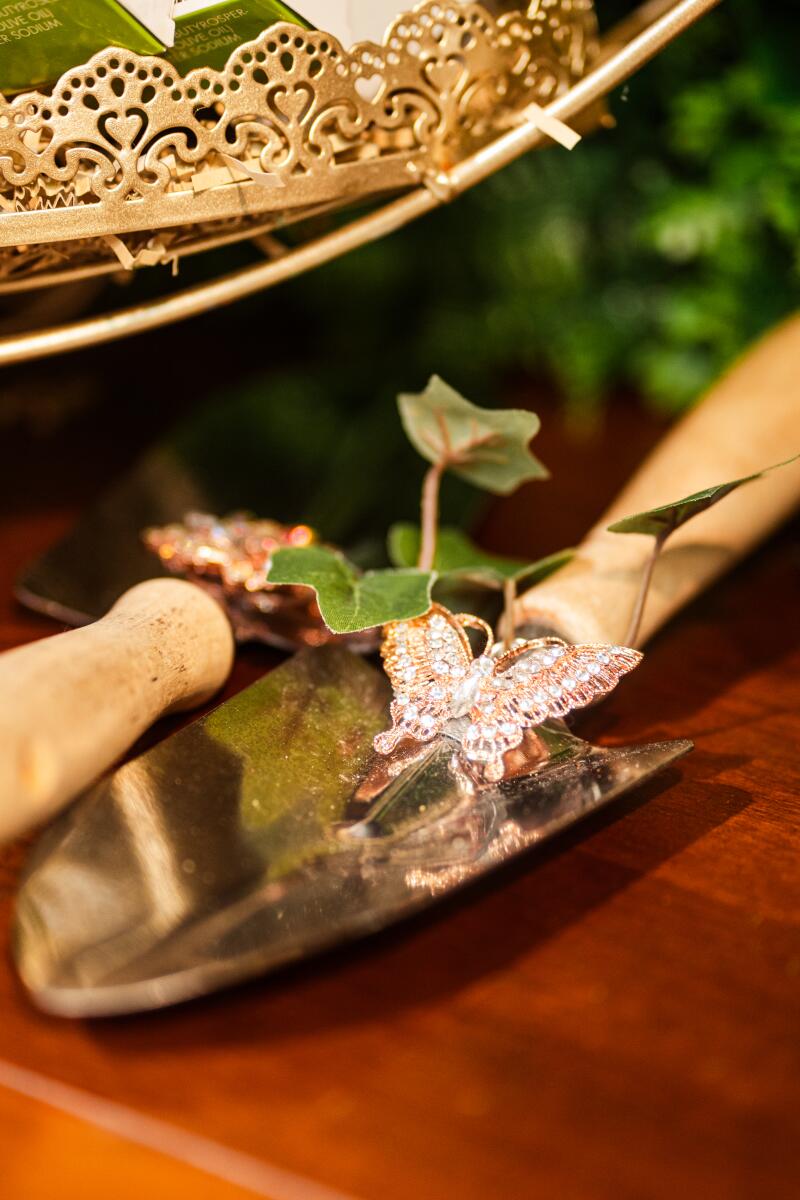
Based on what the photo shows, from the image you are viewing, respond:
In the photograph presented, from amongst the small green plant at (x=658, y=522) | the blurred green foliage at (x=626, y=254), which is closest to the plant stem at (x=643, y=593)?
the small green plant at (x=658, y=522)

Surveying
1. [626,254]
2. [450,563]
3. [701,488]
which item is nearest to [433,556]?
[450,563]

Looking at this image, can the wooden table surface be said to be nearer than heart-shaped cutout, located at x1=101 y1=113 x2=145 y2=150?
Yes

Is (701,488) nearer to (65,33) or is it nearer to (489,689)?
(489,689)

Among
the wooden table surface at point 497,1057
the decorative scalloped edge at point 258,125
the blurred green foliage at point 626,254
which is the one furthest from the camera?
the blurred green foliage at point 626,254

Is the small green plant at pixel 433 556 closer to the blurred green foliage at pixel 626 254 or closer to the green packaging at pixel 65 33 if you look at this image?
the green packaging at pixel 65 33

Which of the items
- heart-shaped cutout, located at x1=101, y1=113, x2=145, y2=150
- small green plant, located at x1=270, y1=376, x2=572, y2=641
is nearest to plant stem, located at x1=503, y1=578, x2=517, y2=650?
small green plant, located at x1=270, y1=376, x2=572, y2=641

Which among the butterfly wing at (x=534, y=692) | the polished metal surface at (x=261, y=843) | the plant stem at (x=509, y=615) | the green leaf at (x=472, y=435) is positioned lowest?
the polished metal surface at (x=261, y=843)

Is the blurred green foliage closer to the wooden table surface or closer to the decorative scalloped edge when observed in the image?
the decorative scalloped edge

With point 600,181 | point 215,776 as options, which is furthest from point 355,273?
point 215,776
